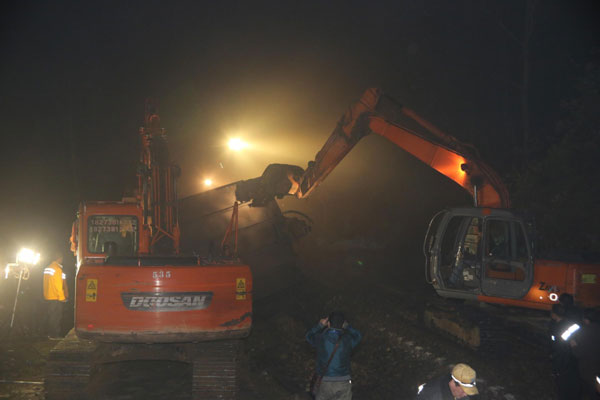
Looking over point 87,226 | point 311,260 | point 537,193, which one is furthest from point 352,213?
point 87,226

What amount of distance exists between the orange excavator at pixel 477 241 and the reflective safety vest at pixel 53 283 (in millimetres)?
7059

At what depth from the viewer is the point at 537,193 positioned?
16.3m

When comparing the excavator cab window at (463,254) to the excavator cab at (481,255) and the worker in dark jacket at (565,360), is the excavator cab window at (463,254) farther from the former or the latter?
the worker in dark jacket at (565,360)

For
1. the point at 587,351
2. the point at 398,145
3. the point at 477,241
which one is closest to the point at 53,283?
the point at 398,145

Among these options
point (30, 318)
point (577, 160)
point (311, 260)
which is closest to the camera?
point (30, 318)

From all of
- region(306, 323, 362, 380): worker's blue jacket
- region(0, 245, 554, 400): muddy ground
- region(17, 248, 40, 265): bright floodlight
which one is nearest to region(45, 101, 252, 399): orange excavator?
region(0, 245, 554, 400): muddy ground

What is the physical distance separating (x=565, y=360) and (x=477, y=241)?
3.32 metres

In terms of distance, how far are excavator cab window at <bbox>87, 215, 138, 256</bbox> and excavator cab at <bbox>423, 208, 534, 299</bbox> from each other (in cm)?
555

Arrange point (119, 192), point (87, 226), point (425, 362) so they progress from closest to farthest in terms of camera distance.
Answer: point (425, 362)
point (87, 226)
point (119, 192)

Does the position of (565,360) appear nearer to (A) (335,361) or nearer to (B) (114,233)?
(A) (335,361)

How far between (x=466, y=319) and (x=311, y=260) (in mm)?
12655

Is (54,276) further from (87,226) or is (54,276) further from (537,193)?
(537,193)

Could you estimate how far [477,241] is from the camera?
29.7 ft

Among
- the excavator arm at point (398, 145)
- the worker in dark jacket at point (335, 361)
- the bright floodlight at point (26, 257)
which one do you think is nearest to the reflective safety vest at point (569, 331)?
the worker in dark jacket at point (335, 361)
